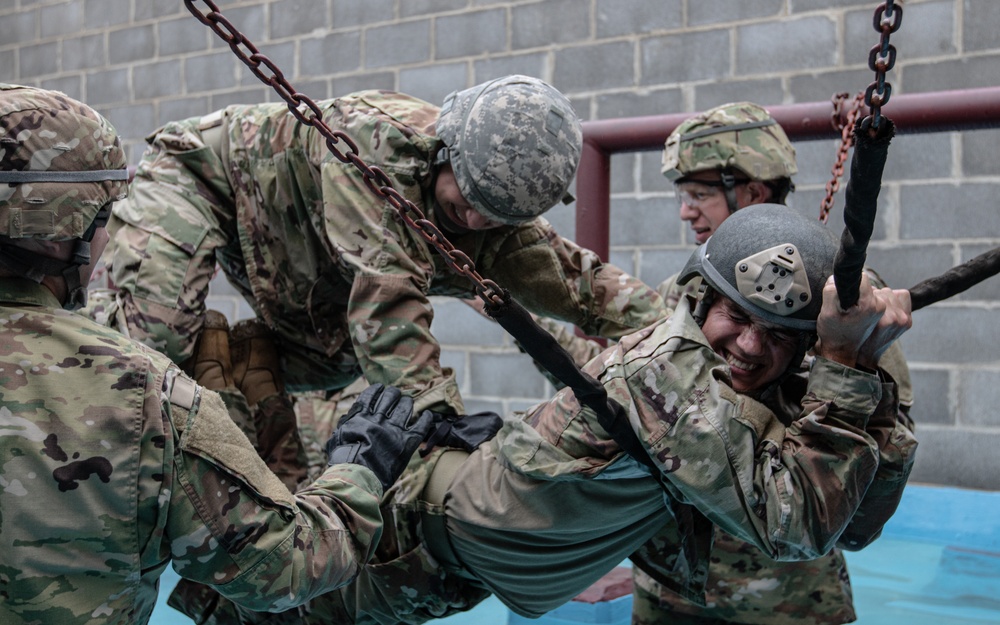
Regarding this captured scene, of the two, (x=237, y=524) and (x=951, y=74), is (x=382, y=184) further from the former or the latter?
(x=951, y=74)

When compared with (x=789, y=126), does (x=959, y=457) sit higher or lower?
lower

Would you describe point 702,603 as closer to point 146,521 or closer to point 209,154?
point 146,521

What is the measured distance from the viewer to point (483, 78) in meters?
6.46

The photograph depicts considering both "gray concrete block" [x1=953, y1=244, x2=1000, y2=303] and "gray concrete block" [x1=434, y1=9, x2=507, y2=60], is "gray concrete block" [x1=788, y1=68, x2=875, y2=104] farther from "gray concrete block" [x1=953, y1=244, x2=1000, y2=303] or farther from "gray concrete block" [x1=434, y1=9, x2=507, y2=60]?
"gray concrete block" [x1=434, y1=9, x2=507, y2=60]

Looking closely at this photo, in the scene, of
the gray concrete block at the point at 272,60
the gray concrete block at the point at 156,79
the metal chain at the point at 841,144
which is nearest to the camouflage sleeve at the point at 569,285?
the metal chain at the point at 841,144

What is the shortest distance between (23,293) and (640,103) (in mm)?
4519

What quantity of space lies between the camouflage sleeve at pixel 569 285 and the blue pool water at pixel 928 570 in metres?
1.54

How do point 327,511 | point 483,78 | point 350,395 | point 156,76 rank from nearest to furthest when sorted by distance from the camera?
point 327,511 < point 350,395 < point 483,78 < point 156,76

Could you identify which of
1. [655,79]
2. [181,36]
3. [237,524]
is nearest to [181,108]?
[181,36]

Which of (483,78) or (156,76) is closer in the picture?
(483,78)

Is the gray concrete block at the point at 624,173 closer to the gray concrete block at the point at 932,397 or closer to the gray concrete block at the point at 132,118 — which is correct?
the gray concrete block at the point at 932,397

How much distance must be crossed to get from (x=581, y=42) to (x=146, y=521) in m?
4.72

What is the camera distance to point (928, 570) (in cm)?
492

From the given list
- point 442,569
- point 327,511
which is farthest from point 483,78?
point 327,511
